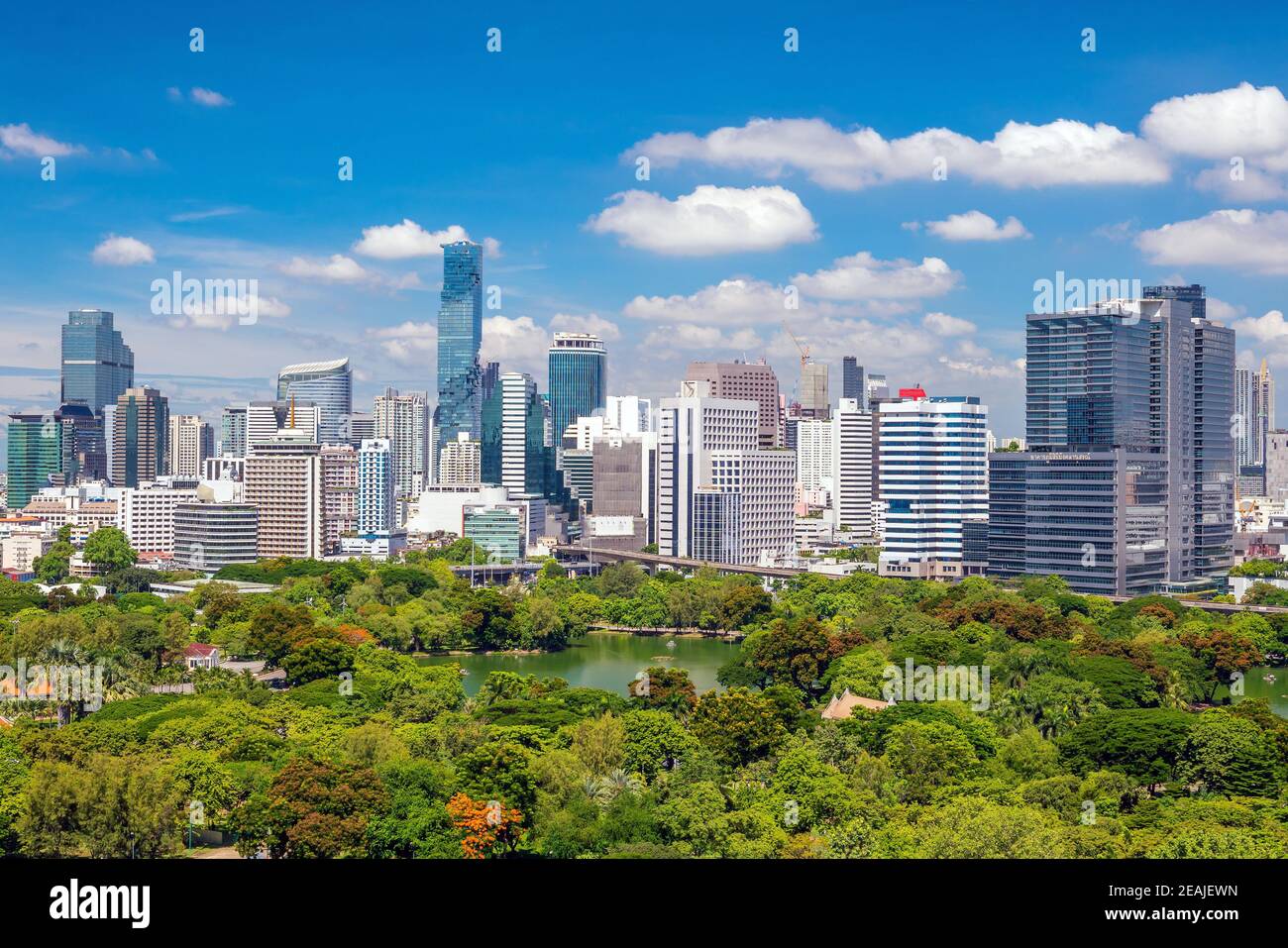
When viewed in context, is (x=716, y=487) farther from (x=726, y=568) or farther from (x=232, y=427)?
(x=232, y=427)

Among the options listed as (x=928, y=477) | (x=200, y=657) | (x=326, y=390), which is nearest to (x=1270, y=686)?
(x=928, y=477)

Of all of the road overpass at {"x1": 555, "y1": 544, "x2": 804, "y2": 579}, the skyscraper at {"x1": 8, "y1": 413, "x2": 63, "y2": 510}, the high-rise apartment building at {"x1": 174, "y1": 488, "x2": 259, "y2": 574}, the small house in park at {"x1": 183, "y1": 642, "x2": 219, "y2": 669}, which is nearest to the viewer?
the small house in park at {"x1": 183, "y1": 642, "x2": 219, "y2": 669}

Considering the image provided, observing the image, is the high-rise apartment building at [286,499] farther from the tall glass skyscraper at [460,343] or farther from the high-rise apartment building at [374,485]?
the tall glass skyscraper at [460,343]

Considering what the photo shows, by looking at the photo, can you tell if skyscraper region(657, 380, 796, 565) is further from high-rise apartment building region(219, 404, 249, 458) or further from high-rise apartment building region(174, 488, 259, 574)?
high-rise apartment building region(219, 404, 249, 458)

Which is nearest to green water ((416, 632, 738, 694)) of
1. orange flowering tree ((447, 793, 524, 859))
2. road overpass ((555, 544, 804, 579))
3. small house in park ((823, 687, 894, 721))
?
small house in park ((823, 687, 894, 721))

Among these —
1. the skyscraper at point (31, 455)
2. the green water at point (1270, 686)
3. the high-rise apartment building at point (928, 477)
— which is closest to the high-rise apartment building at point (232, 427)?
the skyscraper at point (31, 455)
